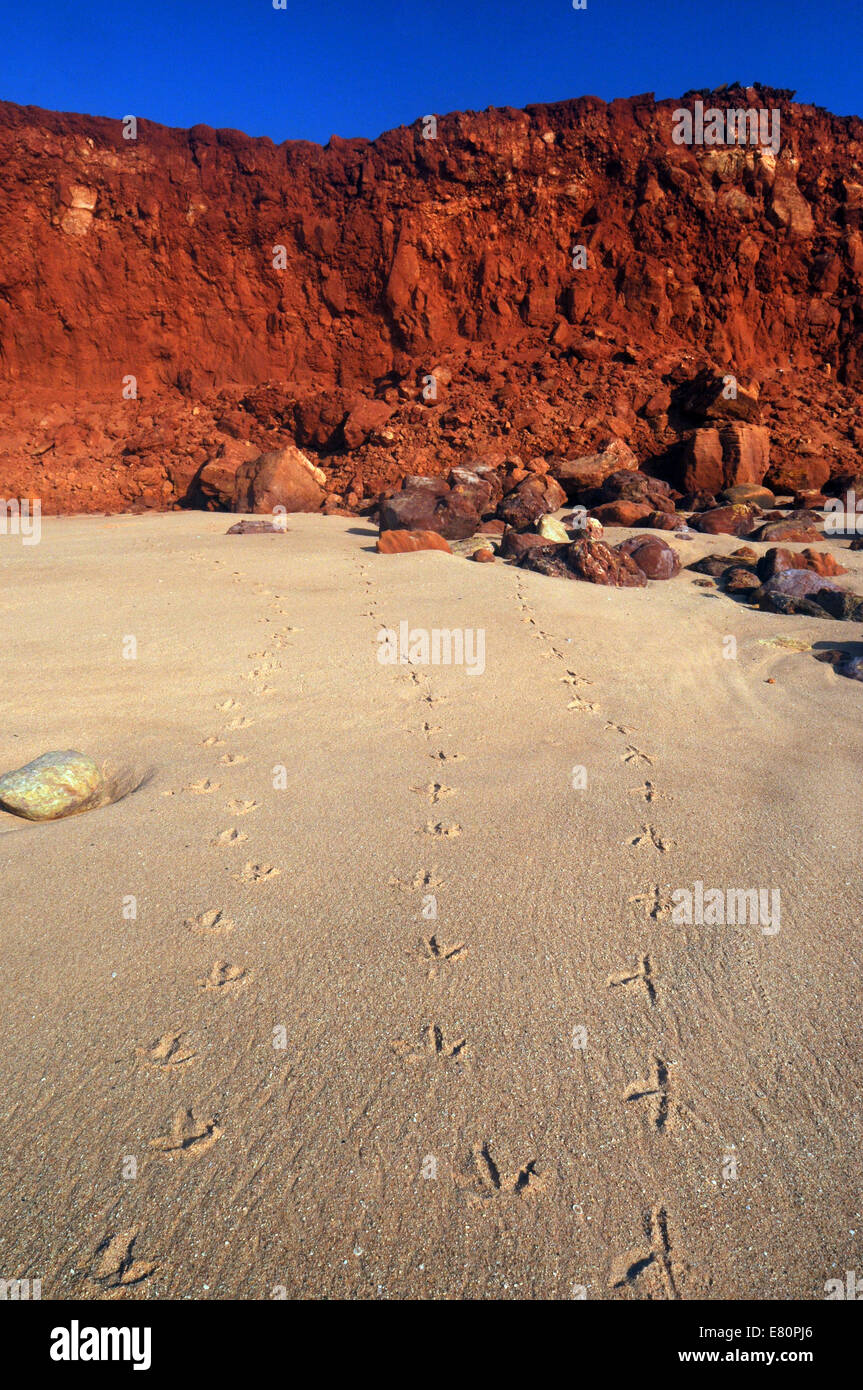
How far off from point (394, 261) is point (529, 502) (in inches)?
330

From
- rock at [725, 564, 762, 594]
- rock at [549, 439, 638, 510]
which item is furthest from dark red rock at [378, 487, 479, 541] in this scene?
rock at [725, 564, 762, 594]

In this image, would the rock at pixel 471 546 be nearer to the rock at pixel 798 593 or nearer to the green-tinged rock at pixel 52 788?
the rock at pixel 798 593

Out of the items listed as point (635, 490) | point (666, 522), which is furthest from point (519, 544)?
point (635, 490)

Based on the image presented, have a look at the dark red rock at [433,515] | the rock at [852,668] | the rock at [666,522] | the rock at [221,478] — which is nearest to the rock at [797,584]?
the rock at [852,668]

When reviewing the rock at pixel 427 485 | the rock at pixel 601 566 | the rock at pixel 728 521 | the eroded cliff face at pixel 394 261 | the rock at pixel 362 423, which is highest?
the eroded cliff face at pixel 394 261

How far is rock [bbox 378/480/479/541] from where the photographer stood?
9.19 metres

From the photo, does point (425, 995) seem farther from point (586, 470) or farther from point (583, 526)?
point (586, 470)

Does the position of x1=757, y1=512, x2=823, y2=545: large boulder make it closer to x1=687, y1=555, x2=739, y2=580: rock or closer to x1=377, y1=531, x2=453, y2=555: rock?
x1=687, y1=555, x2=739, y2=580: rock

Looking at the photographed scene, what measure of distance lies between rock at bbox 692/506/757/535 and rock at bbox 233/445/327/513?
580 cm

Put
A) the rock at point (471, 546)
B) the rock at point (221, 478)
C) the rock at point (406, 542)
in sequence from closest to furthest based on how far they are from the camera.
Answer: the rock at point (406, 542) → the rock at point (471, 546) → the rock at point (221, 478)

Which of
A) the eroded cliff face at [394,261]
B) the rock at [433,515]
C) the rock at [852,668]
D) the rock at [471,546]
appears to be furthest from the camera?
the eroded cliff face at [394,261]

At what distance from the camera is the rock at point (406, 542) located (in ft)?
24.9

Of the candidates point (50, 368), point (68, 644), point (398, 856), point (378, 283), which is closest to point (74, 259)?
point (50, 368)

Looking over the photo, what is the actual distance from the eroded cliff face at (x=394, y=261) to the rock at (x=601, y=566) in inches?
344
